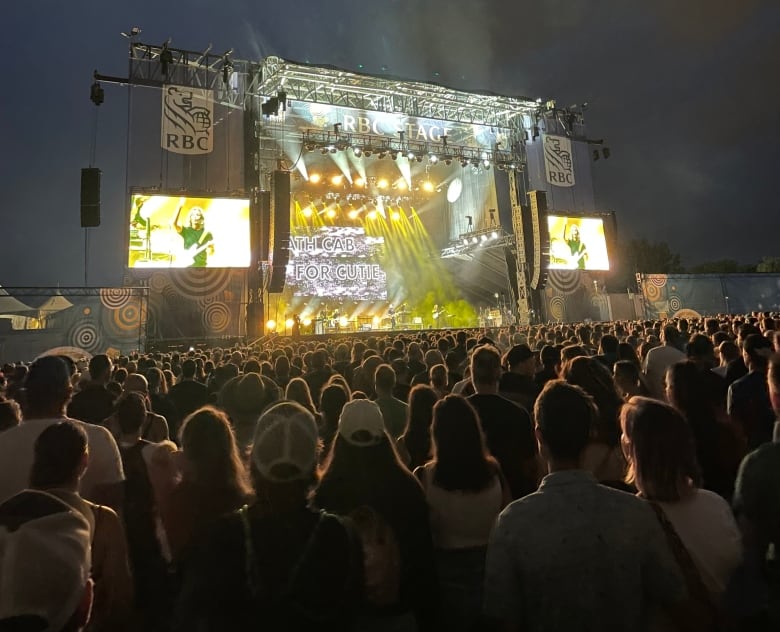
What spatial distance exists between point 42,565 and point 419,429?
208cm

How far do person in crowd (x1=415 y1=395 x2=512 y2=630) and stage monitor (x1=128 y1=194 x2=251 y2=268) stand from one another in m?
17.8

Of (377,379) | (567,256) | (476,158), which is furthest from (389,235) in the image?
(377,379)

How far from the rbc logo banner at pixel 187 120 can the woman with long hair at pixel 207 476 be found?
19.4 m

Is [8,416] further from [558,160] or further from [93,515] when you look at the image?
[558,160]

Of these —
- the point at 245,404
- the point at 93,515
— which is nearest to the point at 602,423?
the point at 93,515

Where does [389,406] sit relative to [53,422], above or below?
below

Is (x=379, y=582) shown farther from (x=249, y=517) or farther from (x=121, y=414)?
(x=121, y=414)

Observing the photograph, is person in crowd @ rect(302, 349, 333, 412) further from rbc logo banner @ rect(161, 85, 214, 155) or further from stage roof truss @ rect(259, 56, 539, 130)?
stage roof truss @ rect(259, 56, 539, 130)

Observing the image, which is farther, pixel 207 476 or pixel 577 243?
pixel 577 243

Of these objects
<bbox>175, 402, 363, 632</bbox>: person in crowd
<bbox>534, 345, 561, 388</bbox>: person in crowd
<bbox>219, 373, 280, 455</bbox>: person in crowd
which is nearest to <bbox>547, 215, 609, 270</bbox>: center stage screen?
<bbox>534, 345, 561, 388</bbox>: person in crowd

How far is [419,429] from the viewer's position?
Answer: 3057mm

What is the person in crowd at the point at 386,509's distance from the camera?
1.89 meters

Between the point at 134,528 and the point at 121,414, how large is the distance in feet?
2.37

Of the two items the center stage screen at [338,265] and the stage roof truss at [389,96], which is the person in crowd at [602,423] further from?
the center stage screen at [338,265]
